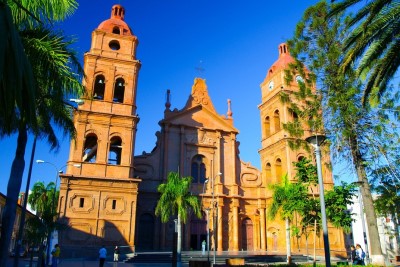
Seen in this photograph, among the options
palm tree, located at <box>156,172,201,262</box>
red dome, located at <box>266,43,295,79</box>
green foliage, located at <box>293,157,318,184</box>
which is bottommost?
palm tree, located at <box>156,172,201,262</box>

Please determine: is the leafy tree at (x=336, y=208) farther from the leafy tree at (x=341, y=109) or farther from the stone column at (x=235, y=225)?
the stone column at (x=235, y=225)

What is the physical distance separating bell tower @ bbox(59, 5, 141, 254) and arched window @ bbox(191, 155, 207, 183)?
315 inches

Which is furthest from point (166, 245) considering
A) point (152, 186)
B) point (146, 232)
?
point (152, 186)

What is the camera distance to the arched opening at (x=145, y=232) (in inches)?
1353

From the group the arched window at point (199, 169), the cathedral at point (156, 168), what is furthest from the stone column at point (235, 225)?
A: the arched window at point (199, 169)

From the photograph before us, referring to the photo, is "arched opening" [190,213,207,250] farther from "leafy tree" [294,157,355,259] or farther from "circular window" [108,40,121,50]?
"circular window" [108,40,121,50]

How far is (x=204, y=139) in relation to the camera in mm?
40312

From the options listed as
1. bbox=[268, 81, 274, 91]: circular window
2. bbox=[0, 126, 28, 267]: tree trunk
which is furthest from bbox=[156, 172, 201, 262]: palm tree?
bbox=[268, 81, 274, 91]: circular window

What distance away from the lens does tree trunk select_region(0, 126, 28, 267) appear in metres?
10.5

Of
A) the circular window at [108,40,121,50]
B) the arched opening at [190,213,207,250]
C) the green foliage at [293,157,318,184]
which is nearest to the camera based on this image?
the green foliage at [293,157,318,184]

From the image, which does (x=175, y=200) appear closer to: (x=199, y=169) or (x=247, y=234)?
(x=199, y=169)

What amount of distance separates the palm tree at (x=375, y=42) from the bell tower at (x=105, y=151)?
1904cm

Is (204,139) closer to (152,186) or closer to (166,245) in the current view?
(152,186)

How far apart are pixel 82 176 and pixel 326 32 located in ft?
72.7
